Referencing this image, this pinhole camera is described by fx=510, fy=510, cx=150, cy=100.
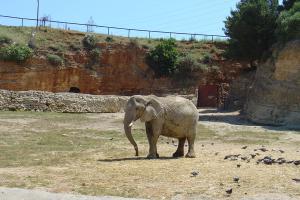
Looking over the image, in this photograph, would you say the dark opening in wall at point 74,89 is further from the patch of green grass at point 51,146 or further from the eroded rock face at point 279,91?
the patch of green grass at point 51,146

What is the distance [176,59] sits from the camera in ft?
168

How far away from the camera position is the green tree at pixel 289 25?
3441cm

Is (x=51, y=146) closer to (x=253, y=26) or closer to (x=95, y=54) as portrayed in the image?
(x=253, y=26)

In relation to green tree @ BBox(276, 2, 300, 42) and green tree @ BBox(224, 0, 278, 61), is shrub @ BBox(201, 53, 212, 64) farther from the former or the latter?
green tree @ BBox(276, 2, 300, 42)

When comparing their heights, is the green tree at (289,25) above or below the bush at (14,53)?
above

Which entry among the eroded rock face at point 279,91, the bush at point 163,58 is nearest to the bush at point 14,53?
the bush at point 163,58

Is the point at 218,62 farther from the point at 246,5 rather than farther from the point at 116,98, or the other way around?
the point at 116,98

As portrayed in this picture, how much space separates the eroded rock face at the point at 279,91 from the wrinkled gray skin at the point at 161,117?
1657cm

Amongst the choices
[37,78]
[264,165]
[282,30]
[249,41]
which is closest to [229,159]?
[264,165]

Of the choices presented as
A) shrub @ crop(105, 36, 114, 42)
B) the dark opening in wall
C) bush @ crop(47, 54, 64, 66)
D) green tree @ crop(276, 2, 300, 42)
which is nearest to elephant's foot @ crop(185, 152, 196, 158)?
green tree @ crop(276, 2, 300, 42)

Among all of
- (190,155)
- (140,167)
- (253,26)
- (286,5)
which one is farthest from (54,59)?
(140,167)

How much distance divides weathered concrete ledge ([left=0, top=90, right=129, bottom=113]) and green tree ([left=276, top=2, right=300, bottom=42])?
13.4m

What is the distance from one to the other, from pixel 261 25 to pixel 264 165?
29.2 meters

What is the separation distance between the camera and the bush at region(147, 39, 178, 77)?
5088cm
